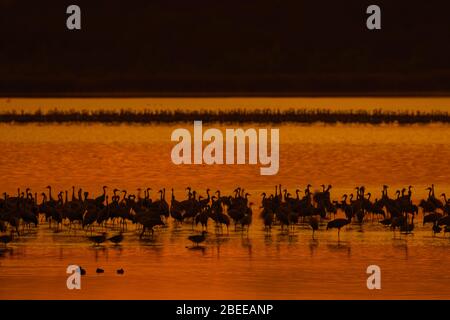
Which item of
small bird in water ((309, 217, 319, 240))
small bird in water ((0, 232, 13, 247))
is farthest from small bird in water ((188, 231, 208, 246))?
small bird in water ((0, 232, 13, 247))

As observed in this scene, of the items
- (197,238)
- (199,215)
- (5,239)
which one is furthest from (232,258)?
(5,239)

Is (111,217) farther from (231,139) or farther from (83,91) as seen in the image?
(83,91)

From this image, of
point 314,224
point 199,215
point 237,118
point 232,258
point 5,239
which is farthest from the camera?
point 237,118

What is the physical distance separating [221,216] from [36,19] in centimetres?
9812

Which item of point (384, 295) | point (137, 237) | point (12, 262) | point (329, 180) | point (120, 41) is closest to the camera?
point (384, 295)

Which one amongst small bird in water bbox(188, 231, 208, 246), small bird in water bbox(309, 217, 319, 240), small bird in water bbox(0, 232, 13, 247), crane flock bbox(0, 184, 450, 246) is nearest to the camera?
small bird in water bbox(0, 232, 13, 247)

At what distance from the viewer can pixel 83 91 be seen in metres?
93.9

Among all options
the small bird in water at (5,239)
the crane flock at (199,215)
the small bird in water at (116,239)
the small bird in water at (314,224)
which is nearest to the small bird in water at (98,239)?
the small bird in water at (116,239)

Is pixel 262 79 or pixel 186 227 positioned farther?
pixel 262 79

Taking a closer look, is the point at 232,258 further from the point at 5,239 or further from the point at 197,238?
the point at 5,239

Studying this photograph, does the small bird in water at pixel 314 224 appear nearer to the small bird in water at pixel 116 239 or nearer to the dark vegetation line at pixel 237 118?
the small bird in water at pixel 116 239

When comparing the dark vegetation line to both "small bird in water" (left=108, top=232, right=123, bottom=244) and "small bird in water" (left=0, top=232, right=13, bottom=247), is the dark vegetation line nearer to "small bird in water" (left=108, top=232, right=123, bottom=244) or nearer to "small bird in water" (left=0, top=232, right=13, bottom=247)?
"small bird in water" (left=108, top=232, right=123, bottom=244)
